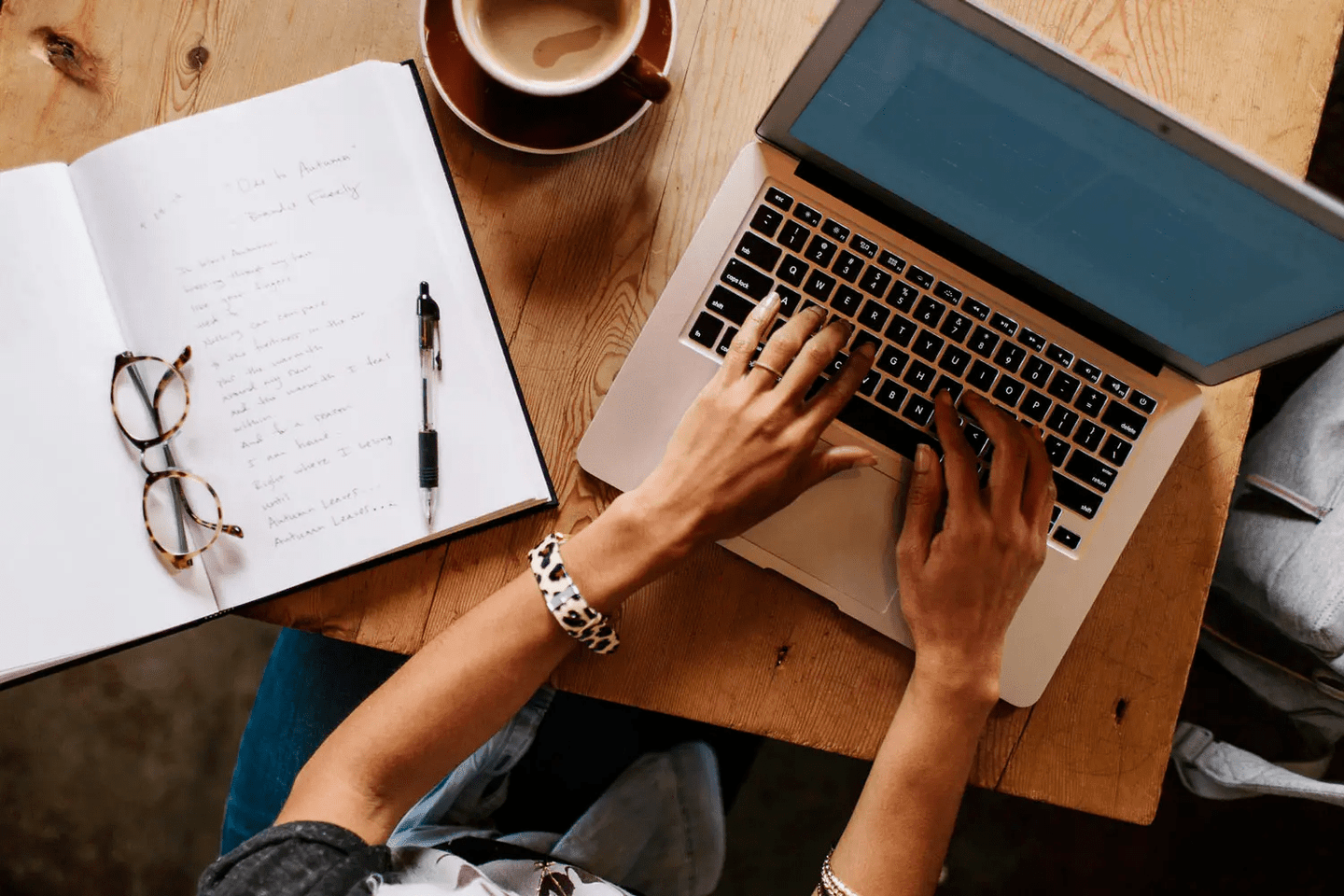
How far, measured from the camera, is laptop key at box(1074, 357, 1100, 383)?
0.66 meters

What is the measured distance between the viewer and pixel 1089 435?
67cm

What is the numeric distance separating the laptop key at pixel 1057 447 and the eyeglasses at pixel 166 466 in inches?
24.7

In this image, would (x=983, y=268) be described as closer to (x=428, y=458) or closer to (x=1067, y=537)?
(x=1067, y=537)

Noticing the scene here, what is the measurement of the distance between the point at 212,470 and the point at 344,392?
0.38 ft

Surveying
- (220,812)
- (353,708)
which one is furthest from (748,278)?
(220,812)

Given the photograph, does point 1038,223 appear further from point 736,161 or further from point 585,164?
point 585,164

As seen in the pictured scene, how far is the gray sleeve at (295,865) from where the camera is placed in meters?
0.60

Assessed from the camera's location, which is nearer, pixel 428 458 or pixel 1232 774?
pixel 428 458

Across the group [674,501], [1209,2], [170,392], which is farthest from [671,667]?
[1209,2]

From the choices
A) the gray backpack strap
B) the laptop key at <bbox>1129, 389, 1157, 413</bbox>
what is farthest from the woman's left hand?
the gray backpack strap

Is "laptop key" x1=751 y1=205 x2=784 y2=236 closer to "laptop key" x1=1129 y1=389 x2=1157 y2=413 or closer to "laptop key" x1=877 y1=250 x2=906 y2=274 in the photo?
"laptop key" x1=877 y1=250 x2=906 y2=274

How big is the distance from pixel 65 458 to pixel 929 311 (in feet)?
2.20

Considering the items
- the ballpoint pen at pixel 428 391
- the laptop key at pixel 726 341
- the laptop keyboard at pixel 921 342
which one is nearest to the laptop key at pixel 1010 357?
the laptop keyboard at pixel 921 342

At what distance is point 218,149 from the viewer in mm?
679
